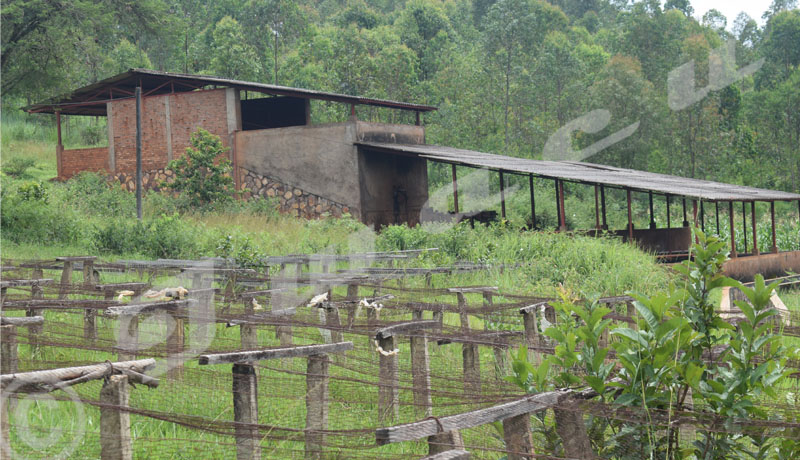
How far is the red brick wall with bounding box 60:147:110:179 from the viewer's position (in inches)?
996

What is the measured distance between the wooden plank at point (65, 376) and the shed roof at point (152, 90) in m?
19.3

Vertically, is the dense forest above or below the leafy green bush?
above

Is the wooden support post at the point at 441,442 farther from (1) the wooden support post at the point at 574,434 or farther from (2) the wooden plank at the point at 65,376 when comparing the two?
(2) the wooden plank at the point at 65,376

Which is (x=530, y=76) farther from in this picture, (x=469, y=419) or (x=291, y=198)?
(x=469, y=419)

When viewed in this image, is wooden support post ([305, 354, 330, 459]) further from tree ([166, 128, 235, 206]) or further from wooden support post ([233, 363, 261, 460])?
tree ([166, 128, 235, 206])

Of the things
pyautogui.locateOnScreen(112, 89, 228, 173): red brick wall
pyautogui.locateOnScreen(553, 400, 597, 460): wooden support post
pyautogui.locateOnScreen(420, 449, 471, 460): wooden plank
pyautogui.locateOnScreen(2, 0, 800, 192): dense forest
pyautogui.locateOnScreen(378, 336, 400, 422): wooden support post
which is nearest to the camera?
pyautogui.locateOnScreen(420, 449, 471, 460): wooden plank

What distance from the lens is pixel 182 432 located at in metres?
5.43

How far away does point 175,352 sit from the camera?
5742mm

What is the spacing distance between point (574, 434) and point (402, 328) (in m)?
2.25

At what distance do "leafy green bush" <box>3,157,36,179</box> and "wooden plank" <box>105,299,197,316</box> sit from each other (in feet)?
81.6

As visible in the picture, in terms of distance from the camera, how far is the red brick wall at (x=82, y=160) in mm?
25297

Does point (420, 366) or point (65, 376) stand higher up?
point (65, 376)

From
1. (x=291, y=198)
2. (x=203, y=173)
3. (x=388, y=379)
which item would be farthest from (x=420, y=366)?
(x=203, y=173)

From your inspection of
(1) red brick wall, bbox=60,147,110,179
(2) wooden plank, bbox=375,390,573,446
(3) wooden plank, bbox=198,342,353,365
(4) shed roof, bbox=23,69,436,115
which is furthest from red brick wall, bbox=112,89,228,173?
(2) wooden plank, bbox=375,390,573,446
